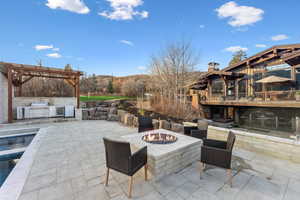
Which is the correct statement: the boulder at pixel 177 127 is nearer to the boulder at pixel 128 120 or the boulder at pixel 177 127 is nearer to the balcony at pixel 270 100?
the boulder at pixel 128 120

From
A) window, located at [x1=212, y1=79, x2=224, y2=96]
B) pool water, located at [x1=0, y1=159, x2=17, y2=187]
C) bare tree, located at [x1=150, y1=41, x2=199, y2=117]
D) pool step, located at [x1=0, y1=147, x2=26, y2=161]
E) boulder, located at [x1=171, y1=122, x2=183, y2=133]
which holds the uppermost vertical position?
bare tree, located at [x1=150, y1=41, x2=199, y2=117]

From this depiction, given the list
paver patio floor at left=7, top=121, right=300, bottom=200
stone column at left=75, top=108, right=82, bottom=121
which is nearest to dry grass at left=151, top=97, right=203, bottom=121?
paver patio floor at left=7, top=121, right=300, bottom=200

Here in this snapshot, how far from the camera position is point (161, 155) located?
2127 millimetres

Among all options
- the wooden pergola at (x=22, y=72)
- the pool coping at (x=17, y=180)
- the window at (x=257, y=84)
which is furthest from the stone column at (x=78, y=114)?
the window at (x=257, y=84)

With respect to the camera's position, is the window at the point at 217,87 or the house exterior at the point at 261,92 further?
the window at the point at 217,87

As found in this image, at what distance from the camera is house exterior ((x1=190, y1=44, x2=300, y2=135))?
664 cm

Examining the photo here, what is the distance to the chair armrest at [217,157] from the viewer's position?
195cm

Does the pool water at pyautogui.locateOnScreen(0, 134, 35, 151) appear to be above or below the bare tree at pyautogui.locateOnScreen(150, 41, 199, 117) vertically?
below

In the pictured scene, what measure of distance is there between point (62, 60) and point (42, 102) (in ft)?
19.8

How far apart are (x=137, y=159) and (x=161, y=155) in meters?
0.46

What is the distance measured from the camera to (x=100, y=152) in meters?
3.33

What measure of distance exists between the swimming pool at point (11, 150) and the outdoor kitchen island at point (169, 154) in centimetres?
271

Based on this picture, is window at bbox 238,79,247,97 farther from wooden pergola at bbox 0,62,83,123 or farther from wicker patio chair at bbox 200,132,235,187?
wooden pergola at bbox 0,62,83,123

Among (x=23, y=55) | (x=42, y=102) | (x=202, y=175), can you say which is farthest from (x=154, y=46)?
(x=202, y=175)
